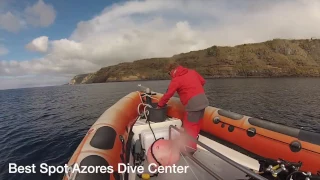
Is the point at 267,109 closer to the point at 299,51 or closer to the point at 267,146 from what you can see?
the point at 267,146

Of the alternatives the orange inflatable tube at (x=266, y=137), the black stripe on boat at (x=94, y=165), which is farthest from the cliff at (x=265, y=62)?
the black stripe on boat at (x=94, y=165)

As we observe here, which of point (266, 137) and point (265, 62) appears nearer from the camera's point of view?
point (266, 137)

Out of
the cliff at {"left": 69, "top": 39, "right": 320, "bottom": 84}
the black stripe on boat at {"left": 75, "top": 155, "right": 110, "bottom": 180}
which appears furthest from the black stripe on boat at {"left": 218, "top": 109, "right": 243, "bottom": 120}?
the cliff at {"left": 69, "top": 39, "right": 320, "bottom": 84}

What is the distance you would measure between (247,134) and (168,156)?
2.20 metres

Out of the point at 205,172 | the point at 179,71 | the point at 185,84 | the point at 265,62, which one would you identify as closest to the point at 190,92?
the point at 185,84

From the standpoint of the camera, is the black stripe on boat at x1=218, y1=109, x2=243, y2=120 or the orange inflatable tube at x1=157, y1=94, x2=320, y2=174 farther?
the black stripe on boat at x1=218, y1=109, x2=243, y2=120

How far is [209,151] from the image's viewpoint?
2.92m

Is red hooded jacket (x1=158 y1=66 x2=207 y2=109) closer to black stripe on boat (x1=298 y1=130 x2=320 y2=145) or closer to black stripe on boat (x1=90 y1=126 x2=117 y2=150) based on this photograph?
black stripe on boat (x1=90 y1=126 x2=117 y2=150)

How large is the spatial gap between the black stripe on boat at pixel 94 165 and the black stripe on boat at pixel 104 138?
1.37 ft

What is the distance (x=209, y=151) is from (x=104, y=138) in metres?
2.22

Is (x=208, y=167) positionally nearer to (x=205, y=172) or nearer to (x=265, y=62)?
(x=205, y=172)

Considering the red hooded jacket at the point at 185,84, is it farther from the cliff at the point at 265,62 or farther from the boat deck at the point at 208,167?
the cliff at the point at 265,62

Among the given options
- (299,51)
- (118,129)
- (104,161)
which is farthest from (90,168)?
(299,51)

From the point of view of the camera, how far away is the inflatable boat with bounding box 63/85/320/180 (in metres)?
2.94
